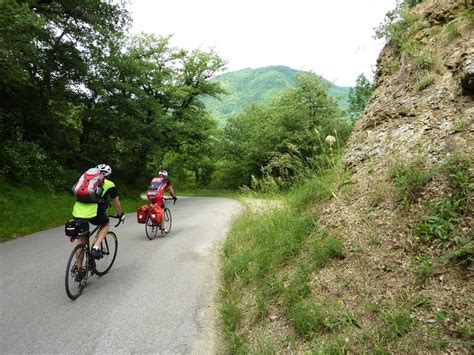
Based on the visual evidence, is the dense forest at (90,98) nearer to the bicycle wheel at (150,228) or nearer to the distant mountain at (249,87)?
the bicycle wheel at (150,228)

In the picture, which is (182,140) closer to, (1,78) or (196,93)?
(196,93)

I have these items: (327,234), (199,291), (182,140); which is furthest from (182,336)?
(182,140)

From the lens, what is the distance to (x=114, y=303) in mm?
4805

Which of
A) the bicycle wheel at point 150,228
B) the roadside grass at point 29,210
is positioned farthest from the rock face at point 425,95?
the roadside grass at point 29,210

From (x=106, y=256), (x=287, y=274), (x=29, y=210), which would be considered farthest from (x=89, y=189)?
(x=29, y=210)

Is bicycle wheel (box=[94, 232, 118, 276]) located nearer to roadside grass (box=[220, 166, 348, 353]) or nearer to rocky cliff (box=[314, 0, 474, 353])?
roadside grass (box=[220, 166, 348, 353])

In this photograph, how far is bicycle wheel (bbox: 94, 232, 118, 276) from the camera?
19.9ft

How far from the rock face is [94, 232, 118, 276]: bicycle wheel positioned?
5308 millimetres

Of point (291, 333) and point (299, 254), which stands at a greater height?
point (299, 254)

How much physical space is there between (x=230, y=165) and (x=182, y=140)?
42.6 ft

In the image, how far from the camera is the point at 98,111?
18031mm

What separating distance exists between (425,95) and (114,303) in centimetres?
635

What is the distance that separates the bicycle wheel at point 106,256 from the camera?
6.07 metres

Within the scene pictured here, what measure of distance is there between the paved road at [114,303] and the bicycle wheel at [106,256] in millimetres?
163
